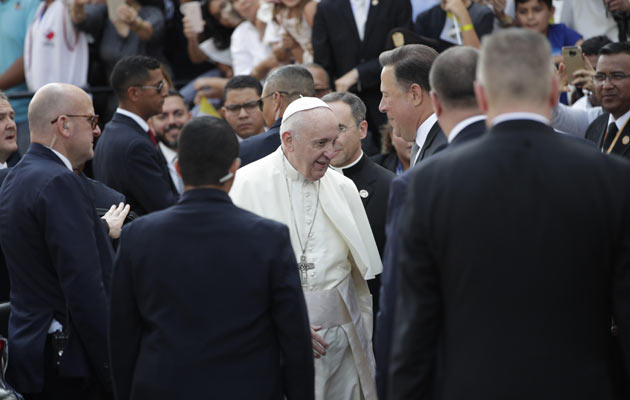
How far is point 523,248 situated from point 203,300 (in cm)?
135

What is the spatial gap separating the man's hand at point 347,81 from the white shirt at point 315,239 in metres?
3.06

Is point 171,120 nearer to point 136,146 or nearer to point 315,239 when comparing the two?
point 136,146

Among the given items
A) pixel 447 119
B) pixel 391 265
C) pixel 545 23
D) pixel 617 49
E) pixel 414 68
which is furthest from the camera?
pixel 545 23

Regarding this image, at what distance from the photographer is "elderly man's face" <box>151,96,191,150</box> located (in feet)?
30.3

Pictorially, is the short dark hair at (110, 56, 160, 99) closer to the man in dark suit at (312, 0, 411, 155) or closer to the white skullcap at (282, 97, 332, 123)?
the man in dark suit at (312, 0, 411, 155)

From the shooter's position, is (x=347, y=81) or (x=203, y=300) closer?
(x=203, y=300)

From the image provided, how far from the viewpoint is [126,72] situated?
7035 mm

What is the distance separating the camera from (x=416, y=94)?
184 inches

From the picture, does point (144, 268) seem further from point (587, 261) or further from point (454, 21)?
point (454, 21)

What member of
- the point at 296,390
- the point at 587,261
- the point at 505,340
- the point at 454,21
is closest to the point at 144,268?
the point at 296,390

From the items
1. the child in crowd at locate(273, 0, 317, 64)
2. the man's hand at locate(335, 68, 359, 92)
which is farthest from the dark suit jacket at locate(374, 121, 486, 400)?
the child in crowd at locate(273, 0, 317, 64)

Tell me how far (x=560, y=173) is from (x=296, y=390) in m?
1.56

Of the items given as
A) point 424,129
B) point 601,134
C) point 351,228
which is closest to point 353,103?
point 351,228

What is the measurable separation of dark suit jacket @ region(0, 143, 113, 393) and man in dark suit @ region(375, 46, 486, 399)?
5.29 ft
